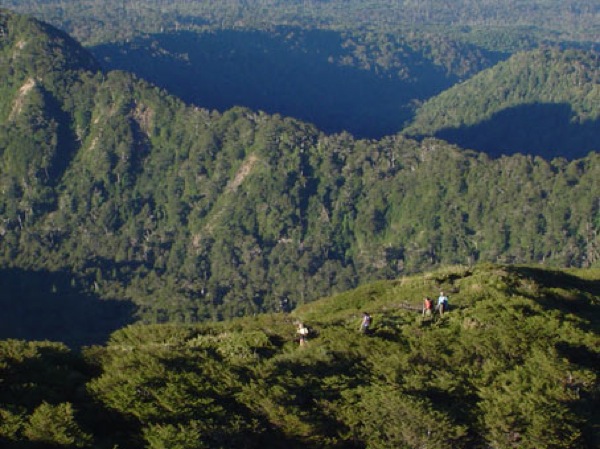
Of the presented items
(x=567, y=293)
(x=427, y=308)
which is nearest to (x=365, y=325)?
(x=427, y=308)

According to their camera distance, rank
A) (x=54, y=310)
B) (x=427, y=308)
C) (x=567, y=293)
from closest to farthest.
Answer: (x=427, y=308)
(x=567, y=293)
(x=54, y=310)

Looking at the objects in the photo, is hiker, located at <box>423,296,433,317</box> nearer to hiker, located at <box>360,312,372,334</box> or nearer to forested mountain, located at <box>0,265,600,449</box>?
forested mountain, located at <box>0,265,600,449</box>

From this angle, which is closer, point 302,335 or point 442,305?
point 302,335

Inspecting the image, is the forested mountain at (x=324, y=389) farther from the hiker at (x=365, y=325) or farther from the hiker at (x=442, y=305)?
the hiker at (x=442, y=305)

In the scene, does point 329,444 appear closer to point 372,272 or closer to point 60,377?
point 60,377

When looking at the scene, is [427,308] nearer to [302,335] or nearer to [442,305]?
[442,305]

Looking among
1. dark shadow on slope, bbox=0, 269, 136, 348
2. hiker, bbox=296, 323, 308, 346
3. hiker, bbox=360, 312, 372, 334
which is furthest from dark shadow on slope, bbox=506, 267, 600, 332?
dark shadow on slope, bbox=0, 269, 136, 348

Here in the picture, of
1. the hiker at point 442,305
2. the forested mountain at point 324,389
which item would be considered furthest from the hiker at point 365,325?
the hiker at point 442,305
